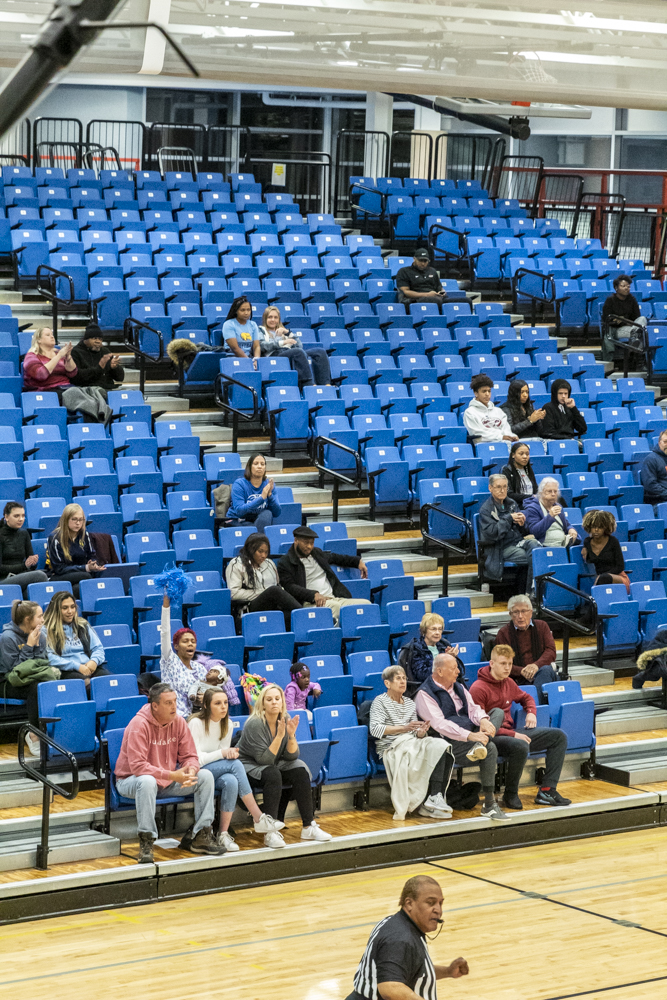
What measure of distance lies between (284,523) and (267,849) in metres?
3.27

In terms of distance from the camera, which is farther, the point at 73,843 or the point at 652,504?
the point at 652,504

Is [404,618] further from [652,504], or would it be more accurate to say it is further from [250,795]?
[652,504]

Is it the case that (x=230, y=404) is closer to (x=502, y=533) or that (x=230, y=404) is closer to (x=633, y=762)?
(x=502, y=533)

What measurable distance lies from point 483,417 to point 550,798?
4169 millimetres

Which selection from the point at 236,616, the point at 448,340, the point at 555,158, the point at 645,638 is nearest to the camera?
the point at 236,616

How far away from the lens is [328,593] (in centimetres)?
884

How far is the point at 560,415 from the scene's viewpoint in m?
11.8

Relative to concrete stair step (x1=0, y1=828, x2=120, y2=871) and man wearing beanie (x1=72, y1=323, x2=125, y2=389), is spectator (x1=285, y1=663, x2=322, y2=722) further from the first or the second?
man wearing beanie (x1=72, y1=323, x2=125, y2=389)

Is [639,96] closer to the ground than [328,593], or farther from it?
farther from it

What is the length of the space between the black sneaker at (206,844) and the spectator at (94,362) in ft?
14.6

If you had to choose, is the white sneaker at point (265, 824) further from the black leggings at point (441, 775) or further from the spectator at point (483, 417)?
the spectator at point (483, 417)

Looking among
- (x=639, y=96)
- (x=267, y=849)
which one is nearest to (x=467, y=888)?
(x=267, y=849)

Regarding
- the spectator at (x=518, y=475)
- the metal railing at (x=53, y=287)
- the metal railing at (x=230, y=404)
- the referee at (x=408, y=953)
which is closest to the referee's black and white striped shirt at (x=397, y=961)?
the referee at (x=408, y=953)

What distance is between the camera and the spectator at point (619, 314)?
14.1 m
